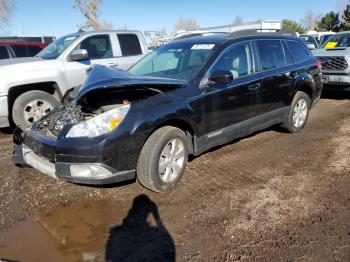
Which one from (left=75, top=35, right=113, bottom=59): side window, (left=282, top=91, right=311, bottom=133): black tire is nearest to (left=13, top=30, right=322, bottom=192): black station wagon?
(left=282, top=91, right=311, bottom=133): black tire

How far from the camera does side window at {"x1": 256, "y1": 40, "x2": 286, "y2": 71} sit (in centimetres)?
547

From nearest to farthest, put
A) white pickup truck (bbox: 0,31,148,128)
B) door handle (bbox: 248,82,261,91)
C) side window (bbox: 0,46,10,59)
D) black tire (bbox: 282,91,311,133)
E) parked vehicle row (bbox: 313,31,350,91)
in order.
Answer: door handle (bbox: 248,82,261,91) < black tire (bbox: 282,91,311,133) < white pickup truck (bbox: 0,31,148,128) < parked vehicle row (bbox: 313,31,350,91) < side window (bbox: 0,46,10,59)

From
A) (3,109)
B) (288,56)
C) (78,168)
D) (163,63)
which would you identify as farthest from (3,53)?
(78,168)

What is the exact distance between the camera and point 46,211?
3879mm

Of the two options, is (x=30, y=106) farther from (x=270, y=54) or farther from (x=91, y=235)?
(x=270, y=54)

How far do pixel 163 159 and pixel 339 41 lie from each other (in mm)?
9363

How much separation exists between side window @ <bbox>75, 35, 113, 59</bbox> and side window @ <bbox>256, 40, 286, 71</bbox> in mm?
3557

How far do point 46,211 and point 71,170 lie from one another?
1.82 feet

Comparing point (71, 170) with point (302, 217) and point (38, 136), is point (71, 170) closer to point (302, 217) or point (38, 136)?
point (38, 136)

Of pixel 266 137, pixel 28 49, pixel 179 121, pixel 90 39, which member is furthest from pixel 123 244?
pixel 28 49

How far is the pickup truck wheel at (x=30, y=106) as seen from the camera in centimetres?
648

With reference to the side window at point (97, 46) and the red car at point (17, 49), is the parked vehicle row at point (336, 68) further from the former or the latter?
the red car at point (17, 49)

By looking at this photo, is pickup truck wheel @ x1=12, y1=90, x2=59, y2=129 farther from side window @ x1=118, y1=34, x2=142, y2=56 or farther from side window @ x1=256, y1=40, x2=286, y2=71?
side window @ x1=256, y1=40, x2=286, y2=71

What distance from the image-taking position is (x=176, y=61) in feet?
17.0
